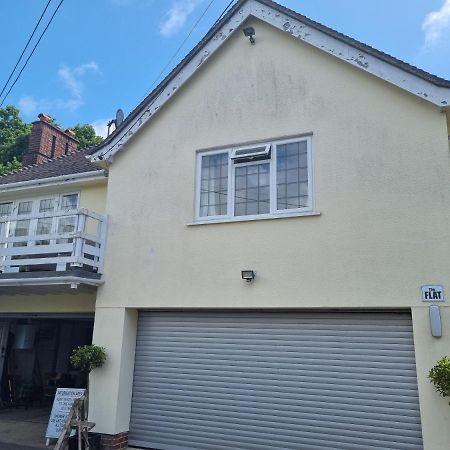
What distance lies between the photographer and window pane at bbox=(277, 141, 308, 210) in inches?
322

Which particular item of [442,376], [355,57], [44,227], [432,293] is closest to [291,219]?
[432,293]

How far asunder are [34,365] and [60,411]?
5860 millimetres

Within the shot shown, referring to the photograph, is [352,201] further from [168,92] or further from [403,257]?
[168,92]

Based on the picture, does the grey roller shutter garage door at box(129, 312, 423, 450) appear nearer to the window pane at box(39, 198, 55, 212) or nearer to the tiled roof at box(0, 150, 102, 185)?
the window pane at box(39, 198, 55, 212)

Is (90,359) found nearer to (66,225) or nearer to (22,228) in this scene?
(66,225)

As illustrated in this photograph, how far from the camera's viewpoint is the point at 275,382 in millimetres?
7746

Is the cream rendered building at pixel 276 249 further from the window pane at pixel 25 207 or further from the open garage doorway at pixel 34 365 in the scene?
the window pane at pixel 25 207

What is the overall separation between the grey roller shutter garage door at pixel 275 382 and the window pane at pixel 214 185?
83.2 inches

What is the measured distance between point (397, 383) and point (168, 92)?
23.8 feet

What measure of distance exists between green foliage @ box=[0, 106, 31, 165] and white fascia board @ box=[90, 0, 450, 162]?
27.6 meters

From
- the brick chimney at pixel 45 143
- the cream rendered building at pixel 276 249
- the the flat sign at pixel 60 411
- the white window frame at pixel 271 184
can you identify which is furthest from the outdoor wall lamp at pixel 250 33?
the brick chimney at pixel 45 143

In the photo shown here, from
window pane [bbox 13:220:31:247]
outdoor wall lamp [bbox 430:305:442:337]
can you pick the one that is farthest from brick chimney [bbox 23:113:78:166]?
outdoor wall lamp [bbox 430:305:442:337]

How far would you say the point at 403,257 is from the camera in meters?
7.07

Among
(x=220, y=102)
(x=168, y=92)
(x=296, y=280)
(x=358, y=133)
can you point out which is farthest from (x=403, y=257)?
(x=168, y=92)
